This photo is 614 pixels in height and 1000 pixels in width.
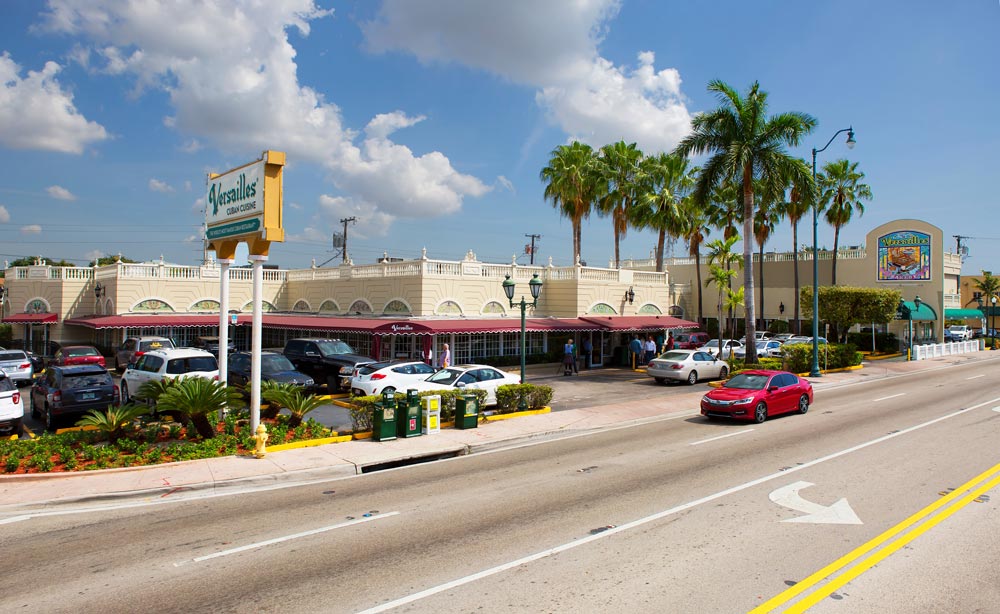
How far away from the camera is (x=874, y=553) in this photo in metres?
7.84

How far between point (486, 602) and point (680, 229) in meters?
38.1

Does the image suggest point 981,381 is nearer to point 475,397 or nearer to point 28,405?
point 475,397

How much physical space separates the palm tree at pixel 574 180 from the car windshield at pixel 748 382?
64.4ft

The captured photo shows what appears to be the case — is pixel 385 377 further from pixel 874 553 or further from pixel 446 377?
pixel 874 553

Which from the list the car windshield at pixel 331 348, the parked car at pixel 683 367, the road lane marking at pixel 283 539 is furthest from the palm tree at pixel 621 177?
the road lane marking at pixel 283 539

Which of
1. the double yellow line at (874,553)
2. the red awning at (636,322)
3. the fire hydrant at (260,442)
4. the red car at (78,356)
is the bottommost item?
the double yellow line at (874,553)

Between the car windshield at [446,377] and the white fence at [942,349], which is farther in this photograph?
the white fence at [942,349]

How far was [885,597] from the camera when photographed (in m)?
6.56

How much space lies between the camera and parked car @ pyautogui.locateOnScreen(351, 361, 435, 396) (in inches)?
800

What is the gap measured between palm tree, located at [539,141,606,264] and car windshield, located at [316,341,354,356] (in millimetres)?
16961

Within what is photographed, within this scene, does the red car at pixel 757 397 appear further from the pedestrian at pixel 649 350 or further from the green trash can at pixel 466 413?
the pedestrian at pixel 649 350

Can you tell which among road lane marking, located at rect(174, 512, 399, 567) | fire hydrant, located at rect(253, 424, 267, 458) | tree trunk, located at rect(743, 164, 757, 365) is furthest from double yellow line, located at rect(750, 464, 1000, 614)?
tree trunk, located at rect(743, 164, 757, 365)

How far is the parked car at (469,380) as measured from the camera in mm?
19797

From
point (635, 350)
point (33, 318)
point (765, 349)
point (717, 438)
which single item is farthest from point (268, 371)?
point (765, 349)
